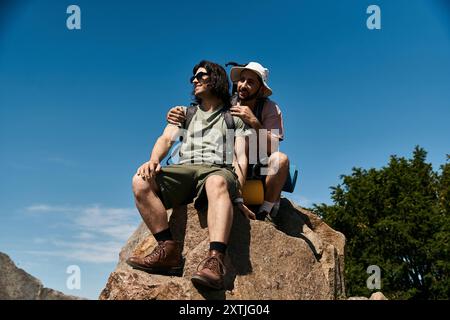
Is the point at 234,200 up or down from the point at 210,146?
down

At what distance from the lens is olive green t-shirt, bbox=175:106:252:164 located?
19.3ft

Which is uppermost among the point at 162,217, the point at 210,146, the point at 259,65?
the point at 259,65

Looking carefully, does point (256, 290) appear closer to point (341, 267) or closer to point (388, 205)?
point (341, 267)

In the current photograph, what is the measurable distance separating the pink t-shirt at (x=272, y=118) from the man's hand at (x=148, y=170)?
6.30 ft

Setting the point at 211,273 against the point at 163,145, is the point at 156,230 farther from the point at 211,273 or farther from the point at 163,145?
the point at 163,145

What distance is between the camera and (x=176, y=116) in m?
6.24

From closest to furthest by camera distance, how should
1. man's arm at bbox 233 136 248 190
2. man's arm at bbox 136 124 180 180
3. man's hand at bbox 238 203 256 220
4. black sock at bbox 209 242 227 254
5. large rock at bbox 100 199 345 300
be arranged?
1. black sock at bbox 209 242 227 254
2. large rock at bbox 100 199 345 300
3. man's arm at bbox 136 124 180 180
4. man's hand at bbox 238 203 256 220
5. man's arm at bbox 233 136 248 190

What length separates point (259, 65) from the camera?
273 inches

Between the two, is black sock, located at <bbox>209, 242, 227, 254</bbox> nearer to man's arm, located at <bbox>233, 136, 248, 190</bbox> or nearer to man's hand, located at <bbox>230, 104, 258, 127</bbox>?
man's arm, located at <bbox>233, 136, 248, 190</bbox>

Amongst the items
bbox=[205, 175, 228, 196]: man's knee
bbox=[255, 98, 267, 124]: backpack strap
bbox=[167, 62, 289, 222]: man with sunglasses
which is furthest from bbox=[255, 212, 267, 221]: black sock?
bbox=[205, 175, 228, 196]: man's knee
